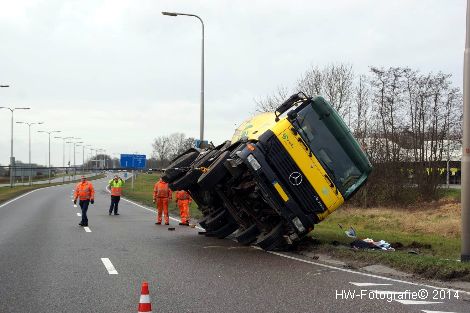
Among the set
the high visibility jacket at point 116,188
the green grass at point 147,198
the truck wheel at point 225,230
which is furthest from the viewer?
the green grass at point 147,198

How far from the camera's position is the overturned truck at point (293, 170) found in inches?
415

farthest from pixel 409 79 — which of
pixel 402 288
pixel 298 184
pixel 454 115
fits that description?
pixel 402 288

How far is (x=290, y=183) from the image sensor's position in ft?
34.7

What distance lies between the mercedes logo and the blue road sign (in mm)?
42619

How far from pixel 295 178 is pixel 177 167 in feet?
14.1

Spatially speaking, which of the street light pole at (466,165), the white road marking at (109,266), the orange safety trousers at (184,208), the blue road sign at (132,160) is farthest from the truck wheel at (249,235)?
the blue road sign at (132,160)

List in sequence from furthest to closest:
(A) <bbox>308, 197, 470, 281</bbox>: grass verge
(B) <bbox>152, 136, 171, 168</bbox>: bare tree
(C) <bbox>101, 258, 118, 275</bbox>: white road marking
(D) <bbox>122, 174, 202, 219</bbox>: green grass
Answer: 1. (B) <bbox>152, 136, 171, 168</bbox>: bare tree
2. (D) <bbox>122, 174, 202, 219</bbox>: green grass
3. (C) <bbox>101, 258, 118, 275</bbox>: white road marking
4. (A) <bbox>308, 197, 470, 281</bbox>: grass verge

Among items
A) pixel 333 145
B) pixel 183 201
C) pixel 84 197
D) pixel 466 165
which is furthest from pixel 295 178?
pixel 84 197

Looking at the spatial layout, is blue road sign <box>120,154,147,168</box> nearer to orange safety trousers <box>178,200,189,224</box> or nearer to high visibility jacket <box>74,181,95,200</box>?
high visibility jacket <box>74,181,95,200</box>

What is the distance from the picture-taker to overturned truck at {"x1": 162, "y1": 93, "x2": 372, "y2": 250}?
415 inches

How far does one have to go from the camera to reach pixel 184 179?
13.0 metres

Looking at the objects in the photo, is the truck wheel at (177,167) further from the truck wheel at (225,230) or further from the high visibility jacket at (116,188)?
the high visibility jacket at (116,188)

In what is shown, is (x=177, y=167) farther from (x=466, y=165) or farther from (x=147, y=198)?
(x=147, y=198)

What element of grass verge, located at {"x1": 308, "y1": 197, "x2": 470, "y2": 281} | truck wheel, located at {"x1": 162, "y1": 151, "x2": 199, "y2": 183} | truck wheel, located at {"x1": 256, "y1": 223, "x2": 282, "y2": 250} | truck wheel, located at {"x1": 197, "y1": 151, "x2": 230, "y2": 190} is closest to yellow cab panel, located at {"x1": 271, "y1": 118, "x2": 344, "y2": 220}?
truck wheel, located at {"x1": 256, "y1": 223, "x2": 282, "y2": 250}
